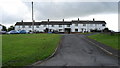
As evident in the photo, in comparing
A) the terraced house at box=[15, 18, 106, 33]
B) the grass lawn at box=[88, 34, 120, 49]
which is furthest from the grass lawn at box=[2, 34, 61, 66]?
the terraced house at box=[15, 18, 106, 33]

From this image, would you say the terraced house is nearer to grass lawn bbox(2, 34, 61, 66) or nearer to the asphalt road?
grass lawn bbox(2, 34, 61, 66)

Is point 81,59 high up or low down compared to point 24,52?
down

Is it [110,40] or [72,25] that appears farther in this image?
[72,25]

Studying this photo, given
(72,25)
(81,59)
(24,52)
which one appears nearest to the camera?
(81,59)

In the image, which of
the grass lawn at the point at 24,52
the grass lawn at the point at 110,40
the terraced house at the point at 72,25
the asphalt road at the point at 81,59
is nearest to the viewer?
the asphalt road at the point at 81,59

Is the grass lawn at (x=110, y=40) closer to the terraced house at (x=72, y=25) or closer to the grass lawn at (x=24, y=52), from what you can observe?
the grass lawn at (x=24, y=52)

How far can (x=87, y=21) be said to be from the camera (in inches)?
4545

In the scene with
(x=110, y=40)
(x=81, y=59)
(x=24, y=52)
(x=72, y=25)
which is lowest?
(x=81, y=59)

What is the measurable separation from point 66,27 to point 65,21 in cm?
742

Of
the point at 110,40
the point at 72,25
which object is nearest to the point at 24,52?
the point at 110,40

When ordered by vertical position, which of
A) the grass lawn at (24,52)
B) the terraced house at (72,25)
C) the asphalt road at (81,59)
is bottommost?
the asphalt road at (81,59)

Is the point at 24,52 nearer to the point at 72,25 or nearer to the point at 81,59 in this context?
the point at 81,59

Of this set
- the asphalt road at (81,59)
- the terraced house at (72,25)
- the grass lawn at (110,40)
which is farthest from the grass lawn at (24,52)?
the terraced house at (72,25)

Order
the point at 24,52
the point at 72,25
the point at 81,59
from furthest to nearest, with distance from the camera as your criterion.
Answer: the point at 72,25 → the point at 24,52 → the point at 81,59
